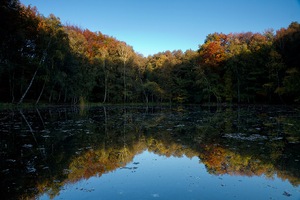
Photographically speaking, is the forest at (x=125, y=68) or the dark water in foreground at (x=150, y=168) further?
the forest at (x=125, y=68)

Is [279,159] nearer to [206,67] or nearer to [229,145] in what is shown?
[229,145]

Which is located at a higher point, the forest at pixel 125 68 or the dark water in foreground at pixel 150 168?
the forest at pixel 125 68

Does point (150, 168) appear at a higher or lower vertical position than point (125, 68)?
lower

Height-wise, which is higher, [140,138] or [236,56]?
[236,56]

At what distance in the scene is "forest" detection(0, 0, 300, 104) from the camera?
29297mm

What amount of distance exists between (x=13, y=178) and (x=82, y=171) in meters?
1.35

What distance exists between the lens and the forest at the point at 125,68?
29297 mm

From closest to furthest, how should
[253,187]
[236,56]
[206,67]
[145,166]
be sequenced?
[253,187]
[145,166]
[236,56]
[206,67]

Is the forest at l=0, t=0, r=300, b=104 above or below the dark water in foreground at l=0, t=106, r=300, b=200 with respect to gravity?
above

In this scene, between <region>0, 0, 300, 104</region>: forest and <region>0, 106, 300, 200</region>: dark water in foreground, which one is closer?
<region>0, 106, 300, 200</region>: dark water in foreground

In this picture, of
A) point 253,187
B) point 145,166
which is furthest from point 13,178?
point 253,187

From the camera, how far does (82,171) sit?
525 centimetres

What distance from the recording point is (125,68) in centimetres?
4447

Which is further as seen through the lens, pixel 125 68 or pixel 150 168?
pixel 125 68
